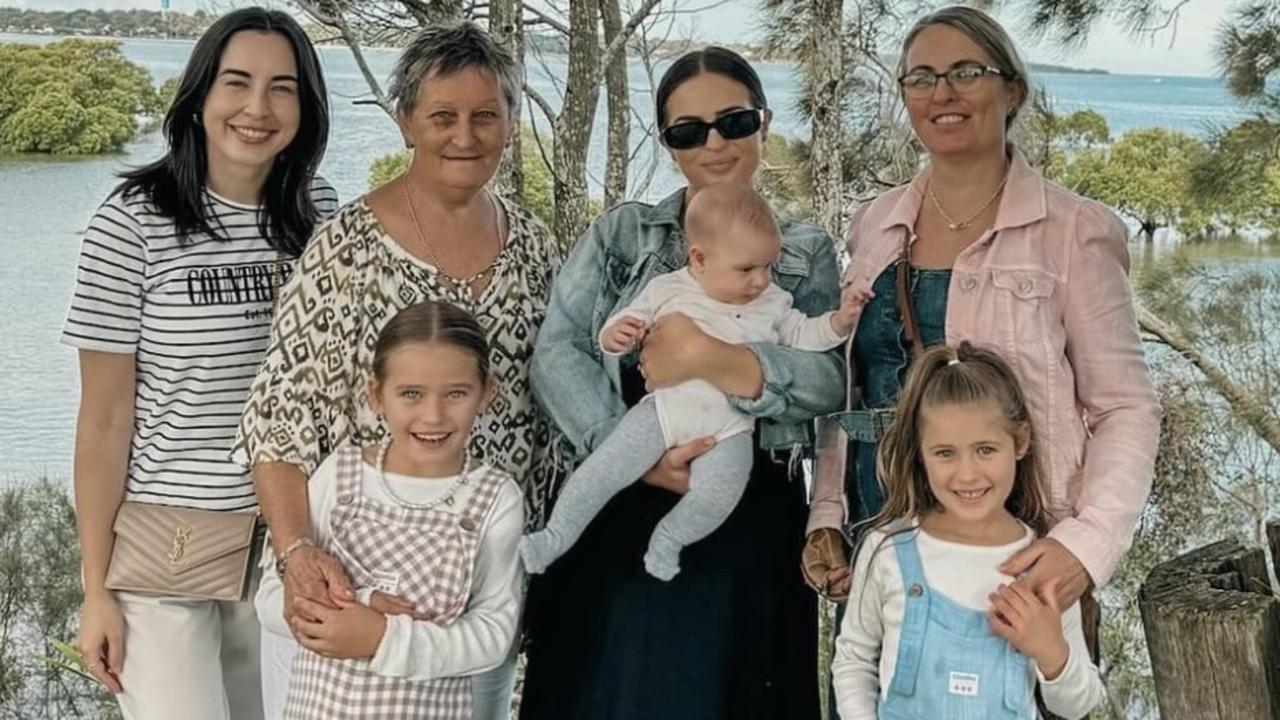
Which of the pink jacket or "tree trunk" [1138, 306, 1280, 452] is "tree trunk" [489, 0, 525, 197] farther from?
the pink jacket

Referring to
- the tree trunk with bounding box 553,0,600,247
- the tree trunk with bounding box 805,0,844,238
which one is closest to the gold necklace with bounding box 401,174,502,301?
the tree trunk with bounding box 805,0,844,238

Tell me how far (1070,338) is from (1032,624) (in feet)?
1.30

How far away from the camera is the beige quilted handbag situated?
206cm

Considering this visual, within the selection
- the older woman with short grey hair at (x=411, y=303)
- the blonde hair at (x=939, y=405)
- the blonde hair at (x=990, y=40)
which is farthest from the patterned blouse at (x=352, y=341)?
the blonde hair at (x=990, y=40)

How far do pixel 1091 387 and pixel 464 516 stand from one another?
0.82 metres

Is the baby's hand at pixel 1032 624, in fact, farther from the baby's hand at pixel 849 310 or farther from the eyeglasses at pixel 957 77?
the eyeglasses at pixel 957 77

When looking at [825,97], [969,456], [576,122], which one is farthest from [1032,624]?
[576,122]

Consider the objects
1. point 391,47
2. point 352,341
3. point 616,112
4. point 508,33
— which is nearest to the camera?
point 352,341

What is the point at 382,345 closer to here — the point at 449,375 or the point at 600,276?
the point at 449,375

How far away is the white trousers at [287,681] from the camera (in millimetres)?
2053

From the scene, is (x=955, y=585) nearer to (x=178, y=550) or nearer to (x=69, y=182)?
(x=178, y=550)

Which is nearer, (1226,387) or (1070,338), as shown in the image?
(1070,338)

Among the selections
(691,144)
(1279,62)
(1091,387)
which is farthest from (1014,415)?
(1279,62)

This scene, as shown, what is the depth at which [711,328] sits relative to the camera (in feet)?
6.47
